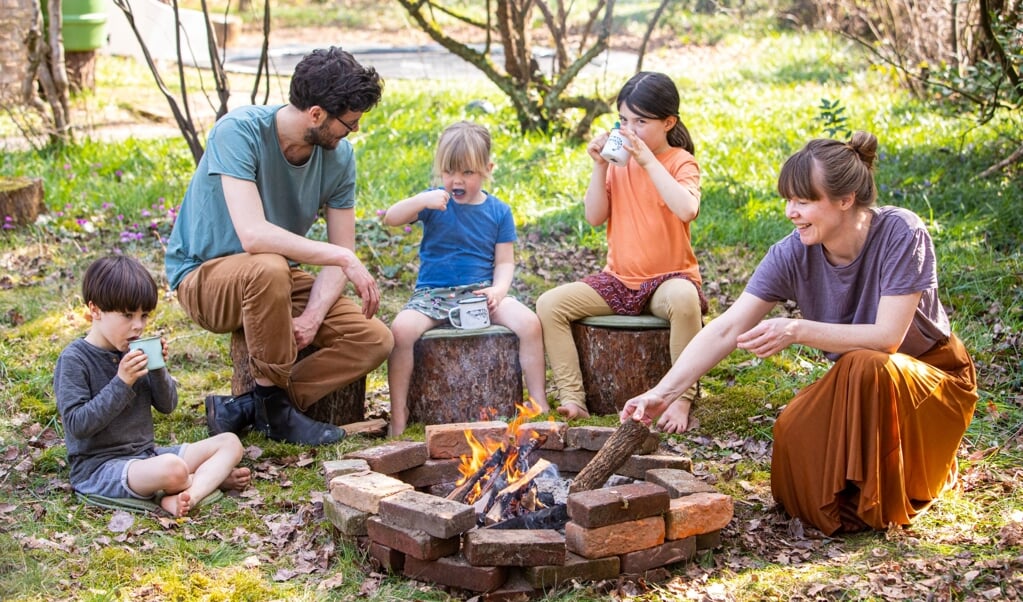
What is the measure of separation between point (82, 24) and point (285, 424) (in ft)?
23.5

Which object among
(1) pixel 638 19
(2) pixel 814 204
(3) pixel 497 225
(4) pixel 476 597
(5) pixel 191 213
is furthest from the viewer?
(1) pixel 638 19

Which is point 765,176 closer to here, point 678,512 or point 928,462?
point 928,462

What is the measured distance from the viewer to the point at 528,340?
4.64 metres

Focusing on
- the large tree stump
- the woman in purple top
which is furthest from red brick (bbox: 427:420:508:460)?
the large tree stump

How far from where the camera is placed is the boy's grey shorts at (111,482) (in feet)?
11.8

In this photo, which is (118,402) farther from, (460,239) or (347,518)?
(460,239)

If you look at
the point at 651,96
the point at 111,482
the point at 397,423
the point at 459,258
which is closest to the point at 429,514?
the point at 111,482

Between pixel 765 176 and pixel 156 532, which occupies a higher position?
pixel 765 176

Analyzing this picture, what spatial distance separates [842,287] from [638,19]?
1687 cm

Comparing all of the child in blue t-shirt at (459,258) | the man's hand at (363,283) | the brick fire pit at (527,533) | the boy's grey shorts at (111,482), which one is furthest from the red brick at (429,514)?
the child in blue t-shirt at (459,258)

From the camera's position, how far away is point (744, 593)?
301 centimetres

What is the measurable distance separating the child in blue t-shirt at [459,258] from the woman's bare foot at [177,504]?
110 cm

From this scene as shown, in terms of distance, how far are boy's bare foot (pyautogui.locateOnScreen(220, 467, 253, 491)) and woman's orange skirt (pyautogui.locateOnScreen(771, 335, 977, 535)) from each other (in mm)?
1967

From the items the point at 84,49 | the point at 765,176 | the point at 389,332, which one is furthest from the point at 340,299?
the point at 84,49
